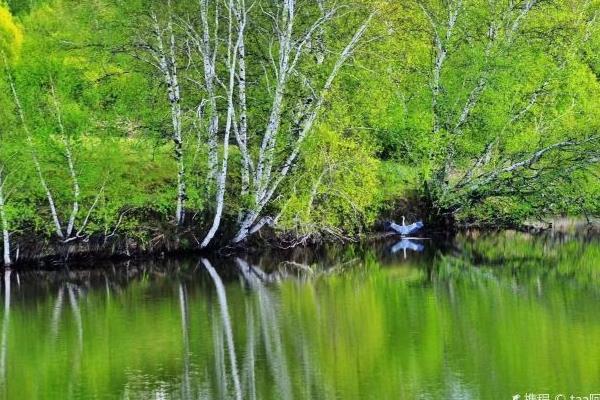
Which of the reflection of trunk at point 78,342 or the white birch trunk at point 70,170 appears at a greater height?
the white birch trunk at point 70,170

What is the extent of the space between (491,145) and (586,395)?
1032 inches

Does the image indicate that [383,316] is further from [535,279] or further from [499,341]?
[535,279]

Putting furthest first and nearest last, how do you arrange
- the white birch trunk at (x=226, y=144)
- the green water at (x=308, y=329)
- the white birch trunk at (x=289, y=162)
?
the white birch trunk at (x=289, y=162)
the white birch trunk at (x=226, y=144)
the green water at (x=308, y=329)

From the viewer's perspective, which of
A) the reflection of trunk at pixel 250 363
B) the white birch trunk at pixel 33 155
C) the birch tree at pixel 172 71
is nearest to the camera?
the reflection of trunk at pixel 250 363

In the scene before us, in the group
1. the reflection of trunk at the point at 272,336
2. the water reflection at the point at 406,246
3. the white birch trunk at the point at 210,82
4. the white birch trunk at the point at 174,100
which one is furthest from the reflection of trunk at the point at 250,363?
the water reflection at the point at 406,246

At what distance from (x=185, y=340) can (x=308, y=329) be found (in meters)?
2.60

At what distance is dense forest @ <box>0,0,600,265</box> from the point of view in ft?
107

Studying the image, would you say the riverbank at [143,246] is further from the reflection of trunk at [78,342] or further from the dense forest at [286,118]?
the reflection of trunk at [78,342]

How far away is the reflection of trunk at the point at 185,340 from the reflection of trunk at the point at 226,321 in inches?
30.6

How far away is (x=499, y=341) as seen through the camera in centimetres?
1870

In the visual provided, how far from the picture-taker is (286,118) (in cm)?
3631

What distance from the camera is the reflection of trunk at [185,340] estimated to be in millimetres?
16016

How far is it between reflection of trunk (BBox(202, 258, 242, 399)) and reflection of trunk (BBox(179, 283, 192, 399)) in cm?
78

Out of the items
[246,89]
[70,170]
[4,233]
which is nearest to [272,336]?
[4,233]
